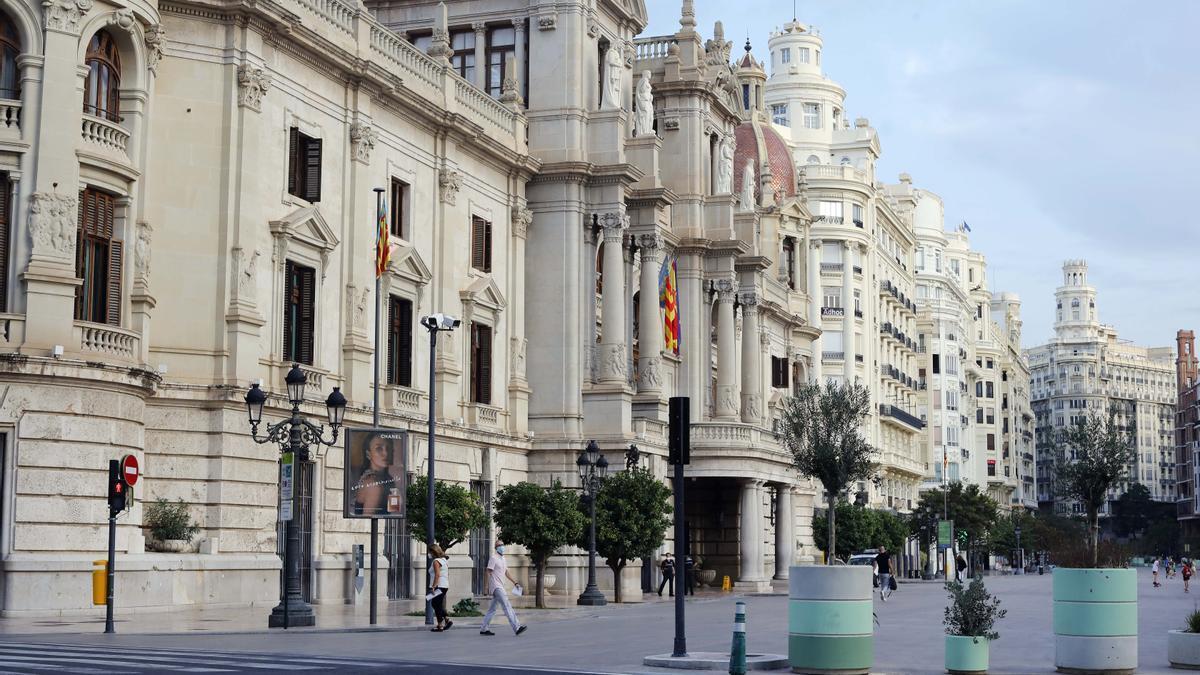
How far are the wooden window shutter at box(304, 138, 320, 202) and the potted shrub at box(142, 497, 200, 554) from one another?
401 inches

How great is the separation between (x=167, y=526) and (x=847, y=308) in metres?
75.7

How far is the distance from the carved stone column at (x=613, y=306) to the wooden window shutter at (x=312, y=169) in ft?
54.6

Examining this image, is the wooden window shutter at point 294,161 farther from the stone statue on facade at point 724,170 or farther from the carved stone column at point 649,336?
the stone statue on facade at point 724,170

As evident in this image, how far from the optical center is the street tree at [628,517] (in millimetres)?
50250

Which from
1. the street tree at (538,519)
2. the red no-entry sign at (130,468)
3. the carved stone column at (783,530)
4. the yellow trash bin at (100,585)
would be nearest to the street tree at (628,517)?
the street tree at (538,519)

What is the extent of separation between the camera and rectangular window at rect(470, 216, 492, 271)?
173ft

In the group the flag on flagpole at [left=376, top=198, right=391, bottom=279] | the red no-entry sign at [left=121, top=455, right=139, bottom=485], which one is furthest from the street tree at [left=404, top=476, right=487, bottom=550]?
the red no-entry sign at [left=121, top=455, right=139, bottom=485]

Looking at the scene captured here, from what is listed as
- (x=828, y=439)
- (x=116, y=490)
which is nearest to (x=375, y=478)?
(x=116, y=490)

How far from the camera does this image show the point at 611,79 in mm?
58031

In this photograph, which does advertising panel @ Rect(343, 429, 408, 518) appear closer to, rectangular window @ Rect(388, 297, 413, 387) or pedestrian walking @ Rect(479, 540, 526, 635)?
pedestrian walking @ Rect(479, 540, 526, 635)

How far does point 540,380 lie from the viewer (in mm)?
56125

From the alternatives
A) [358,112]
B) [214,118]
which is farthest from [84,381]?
[358,112]

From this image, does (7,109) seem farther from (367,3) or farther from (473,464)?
(367,3)

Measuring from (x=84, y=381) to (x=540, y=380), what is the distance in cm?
2525
